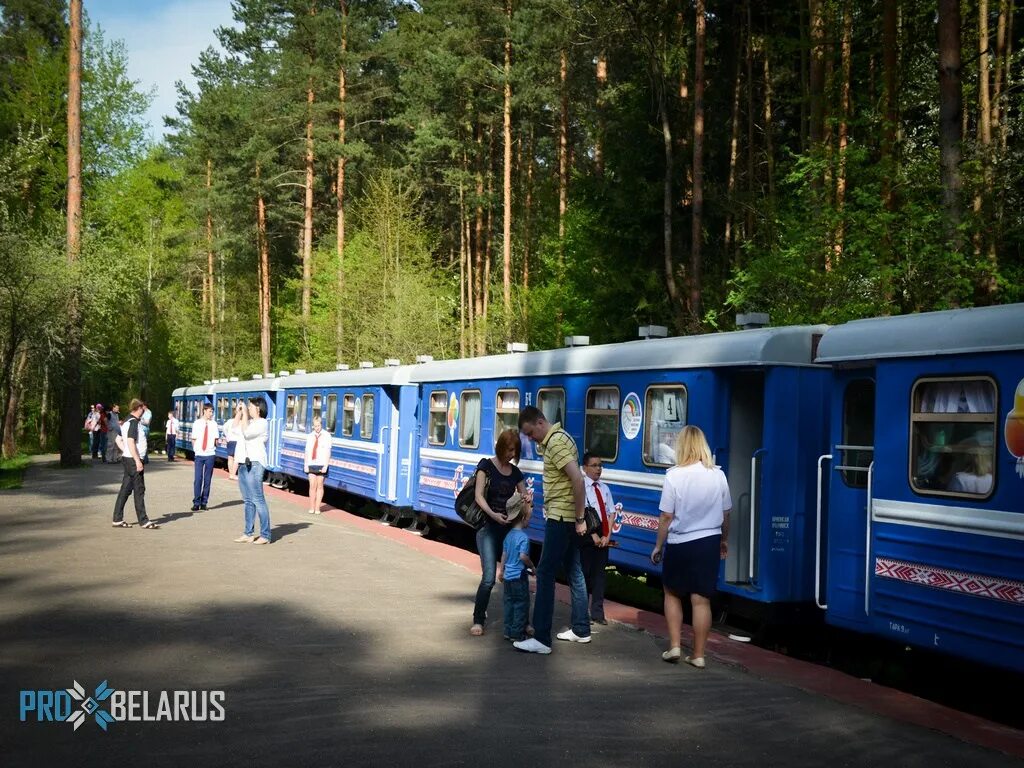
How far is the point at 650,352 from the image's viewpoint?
39.7ft

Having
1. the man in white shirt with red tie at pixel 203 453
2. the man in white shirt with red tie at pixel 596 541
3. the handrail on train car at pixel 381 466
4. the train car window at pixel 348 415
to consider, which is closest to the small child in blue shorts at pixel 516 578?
the man in white shirt with red tie at pixel 596 541

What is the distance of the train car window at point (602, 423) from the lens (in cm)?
1270

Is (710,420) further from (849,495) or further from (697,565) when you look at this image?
(697,565)

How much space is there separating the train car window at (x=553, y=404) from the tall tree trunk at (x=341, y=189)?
1077 inches

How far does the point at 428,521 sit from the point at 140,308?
149 ft

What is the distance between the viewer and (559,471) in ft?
28.9

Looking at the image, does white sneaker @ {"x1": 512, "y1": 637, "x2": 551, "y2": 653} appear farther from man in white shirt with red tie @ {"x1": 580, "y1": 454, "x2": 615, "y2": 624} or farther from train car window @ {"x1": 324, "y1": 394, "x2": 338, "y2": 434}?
train car window @ {"x1": 324, "y1": 394, "x2": 338, "y2": 434}

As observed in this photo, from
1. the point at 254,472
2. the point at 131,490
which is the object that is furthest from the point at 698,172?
the point at 131,490

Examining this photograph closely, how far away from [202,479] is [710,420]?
11.6m

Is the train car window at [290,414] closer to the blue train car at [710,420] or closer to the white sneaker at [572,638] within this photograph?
the blue train car at [710,420]

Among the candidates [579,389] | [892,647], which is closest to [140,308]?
[579,389]

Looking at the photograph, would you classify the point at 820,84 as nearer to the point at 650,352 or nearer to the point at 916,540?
the point at 650,352

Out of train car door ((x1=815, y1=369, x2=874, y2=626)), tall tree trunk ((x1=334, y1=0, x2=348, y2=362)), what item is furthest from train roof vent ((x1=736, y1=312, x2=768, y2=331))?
tall tree trunk ((x1=334, y1=0, x2=348, y2=362))

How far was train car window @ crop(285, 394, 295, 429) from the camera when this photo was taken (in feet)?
91.8
